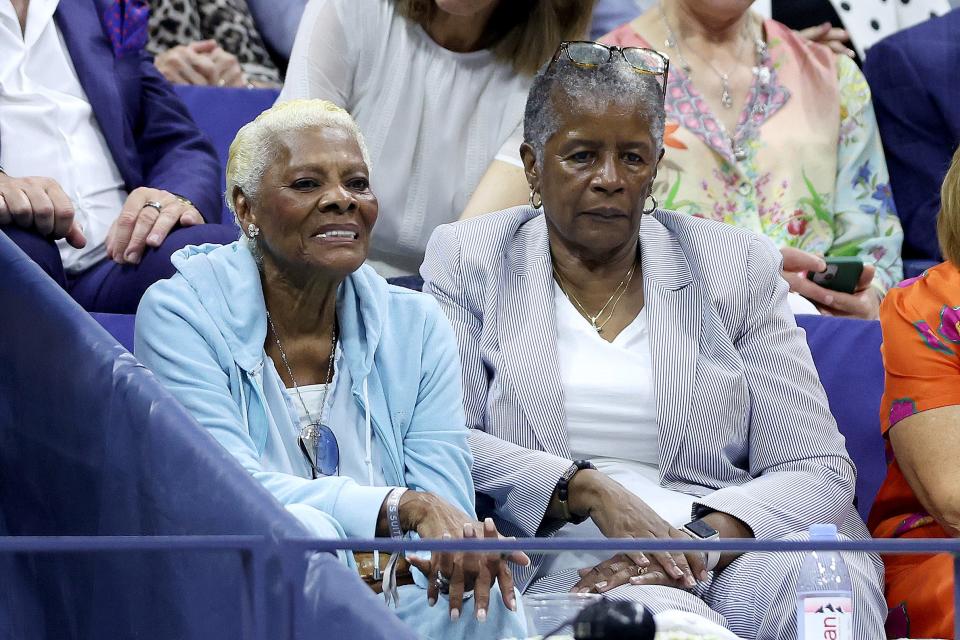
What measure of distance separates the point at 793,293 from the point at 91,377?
1.56 metres

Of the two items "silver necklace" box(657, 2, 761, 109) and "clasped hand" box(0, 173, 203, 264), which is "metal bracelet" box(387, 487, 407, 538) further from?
"silver necklace" box(657, 2, 761, 109)

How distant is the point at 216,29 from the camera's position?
3473mm

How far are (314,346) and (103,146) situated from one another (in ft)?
3.25

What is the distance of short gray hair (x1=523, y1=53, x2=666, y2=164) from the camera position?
221cm

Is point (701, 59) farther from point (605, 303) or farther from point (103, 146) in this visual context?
point (103, 146)

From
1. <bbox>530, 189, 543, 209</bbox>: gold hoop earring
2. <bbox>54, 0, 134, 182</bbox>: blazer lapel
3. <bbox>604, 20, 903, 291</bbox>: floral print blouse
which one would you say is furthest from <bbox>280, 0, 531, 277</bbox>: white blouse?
<bbox>530, 189, 543, 209</bbox>: gold hoop earring

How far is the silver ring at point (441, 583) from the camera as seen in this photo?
1193mm

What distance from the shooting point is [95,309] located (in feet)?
8.50

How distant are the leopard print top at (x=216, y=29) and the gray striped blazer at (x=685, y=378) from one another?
137 cm

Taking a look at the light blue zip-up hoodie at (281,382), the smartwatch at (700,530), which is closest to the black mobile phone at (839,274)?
the smartwatch at (700,530)

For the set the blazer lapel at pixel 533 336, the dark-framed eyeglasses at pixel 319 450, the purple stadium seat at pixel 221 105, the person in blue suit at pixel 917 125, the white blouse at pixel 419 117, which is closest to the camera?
the dark-framed eyeglasses at pixel 319 450

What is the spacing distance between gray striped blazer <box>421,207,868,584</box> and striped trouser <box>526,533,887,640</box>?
1.59 ft

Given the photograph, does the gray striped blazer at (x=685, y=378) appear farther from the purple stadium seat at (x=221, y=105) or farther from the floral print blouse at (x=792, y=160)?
the purple stadium seat at (x=221, y=105)

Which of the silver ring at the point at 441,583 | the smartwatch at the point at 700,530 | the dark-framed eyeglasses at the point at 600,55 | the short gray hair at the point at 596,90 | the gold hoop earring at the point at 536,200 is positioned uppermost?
the dark-framed eyeglasses at the point at 600,55
